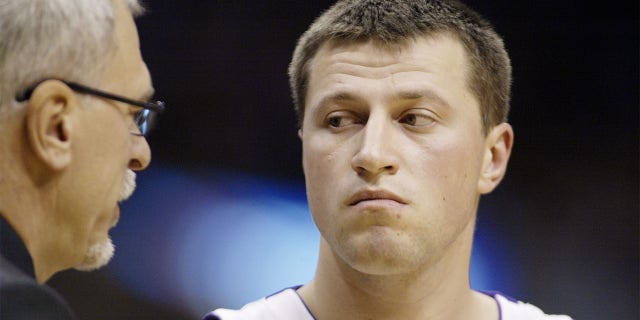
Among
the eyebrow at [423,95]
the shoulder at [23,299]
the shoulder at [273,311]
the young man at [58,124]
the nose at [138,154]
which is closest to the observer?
the shoulder at [23,299]

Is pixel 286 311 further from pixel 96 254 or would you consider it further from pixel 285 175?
pixel 285 175

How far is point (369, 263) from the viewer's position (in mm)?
2348

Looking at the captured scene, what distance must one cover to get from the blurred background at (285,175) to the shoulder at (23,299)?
1.53m

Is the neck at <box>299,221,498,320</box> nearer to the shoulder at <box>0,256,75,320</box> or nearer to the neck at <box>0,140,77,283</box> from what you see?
the neck at <box>0,140,77,283</box>

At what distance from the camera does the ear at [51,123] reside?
6.13ft

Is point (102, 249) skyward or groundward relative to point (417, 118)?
groundward

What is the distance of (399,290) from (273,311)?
1.35ft

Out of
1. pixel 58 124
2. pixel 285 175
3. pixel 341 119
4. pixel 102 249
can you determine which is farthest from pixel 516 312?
pixel 58 124

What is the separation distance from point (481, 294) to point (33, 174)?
1.51 metres

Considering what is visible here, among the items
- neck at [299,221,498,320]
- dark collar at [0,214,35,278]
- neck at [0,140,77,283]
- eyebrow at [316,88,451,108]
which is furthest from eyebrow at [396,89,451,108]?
dark collar at [0,214,35,278]

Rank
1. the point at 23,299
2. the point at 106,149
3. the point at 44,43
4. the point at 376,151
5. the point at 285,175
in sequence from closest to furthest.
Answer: the point at 23,299, the point at 44,43, the point at 106,149, the point at 376,151, the point at 285,175

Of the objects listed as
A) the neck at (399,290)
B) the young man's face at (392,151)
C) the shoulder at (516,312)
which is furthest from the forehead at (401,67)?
the shoulder at (516,312)

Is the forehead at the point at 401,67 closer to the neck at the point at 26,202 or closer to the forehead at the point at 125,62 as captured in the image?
the forehead at the point at 125,62

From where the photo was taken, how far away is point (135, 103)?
2064 millimetres
